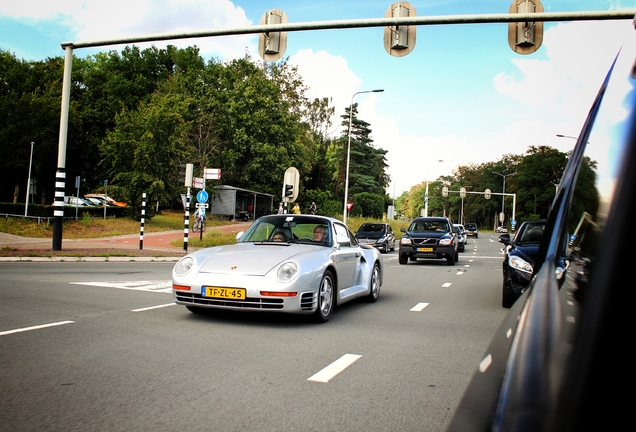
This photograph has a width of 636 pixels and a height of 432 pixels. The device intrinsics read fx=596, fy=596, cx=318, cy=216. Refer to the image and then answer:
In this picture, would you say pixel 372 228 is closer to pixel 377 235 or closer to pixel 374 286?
pixel 377 235

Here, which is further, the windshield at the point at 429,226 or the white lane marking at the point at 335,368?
the windshield at the point at 429,226

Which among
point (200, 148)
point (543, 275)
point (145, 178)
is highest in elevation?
point (200, 148)

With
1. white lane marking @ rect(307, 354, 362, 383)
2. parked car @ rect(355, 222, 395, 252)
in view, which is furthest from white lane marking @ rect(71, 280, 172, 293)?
parked car @ rect(355, 222, 395, 252)

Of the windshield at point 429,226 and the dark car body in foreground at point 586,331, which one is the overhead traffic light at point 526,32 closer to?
the windshield at point 429,226

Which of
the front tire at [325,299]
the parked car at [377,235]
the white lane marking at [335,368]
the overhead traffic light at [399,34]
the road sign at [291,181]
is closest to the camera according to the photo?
the white lane marking at [335,368]

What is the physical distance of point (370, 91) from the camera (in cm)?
3988

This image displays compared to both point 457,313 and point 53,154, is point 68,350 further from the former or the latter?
point 53,154

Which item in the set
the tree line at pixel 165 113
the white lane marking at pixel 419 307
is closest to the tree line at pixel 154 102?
the tree line at pixel 165 113

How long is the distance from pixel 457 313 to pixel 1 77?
5523 centimetres

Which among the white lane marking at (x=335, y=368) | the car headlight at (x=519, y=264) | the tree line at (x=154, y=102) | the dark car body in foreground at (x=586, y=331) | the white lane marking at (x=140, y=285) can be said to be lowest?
the white lane marking at (x=140, y=285)

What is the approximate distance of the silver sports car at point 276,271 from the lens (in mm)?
6922

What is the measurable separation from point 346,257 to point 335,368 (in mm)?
3512

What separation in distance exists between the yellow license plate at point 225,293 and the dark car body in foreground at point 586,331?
5383 millimetres

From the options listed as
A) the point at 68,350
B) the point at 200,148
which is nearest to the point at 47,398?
the point at 68,350
